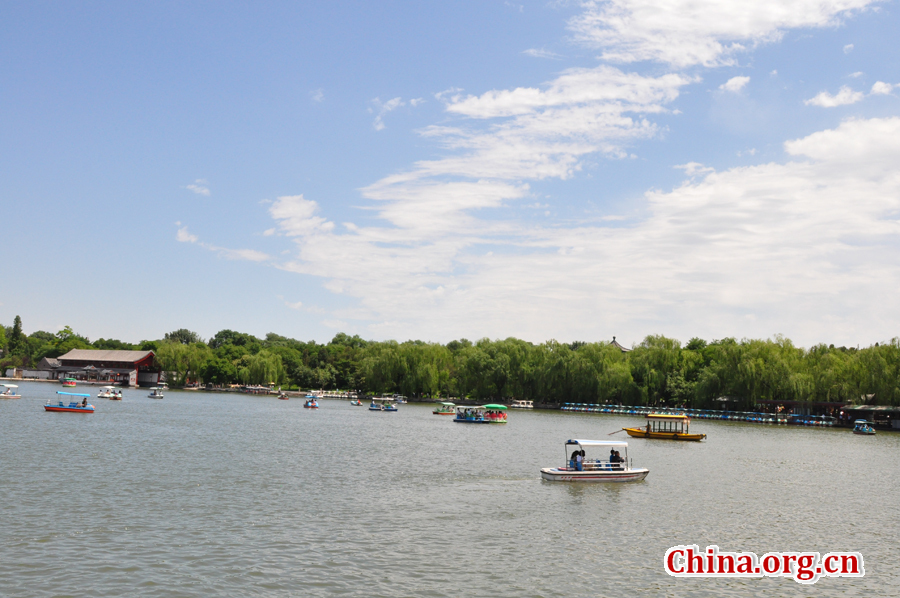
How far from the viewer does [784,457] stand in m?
50.2

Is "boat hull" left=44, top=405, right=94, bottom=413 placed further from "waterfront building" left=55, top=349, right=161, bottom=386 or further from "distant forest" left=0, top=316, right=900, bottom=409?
"waterfront building" left=55, top=349, right=161, bottom=386

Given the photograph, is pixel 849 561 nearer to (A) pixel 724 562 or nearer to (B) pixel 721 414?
(A) pixel 724 562

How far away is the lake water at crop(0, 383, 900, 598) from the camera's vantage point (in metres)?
17.9

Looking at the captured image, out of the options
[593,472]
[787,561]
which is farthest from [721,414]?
[787,561]

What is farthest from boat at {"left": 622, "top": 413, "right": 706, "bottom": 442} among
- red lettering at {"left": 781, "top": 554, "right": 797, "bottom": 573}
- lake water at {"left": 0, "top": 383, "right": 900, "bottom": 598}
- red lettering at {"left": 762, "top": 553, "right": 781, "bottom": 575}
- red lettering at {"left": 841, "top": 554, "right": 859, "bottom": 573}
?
red lettering at {"left": 762, "top": 553, "right": 781, "bottom": 575}

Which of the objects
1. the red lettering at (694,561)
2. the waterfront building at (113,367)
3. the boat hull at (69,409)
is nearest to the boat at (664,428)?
the red lettering at (694,561)

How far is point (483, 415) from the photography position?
266ft

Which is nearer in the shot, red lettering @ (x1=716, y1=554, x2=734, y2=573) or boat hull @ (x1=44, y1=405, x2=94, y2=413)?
red lettering @ (x1=716, y1=554, x2=734, y2=573)

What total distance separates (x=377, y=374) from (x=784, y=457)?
275 feet

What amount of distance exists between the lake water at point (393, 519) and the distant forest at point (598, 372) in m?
48.5

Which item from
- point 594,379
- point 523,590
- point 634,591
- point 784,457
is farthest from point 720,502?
point 594,379

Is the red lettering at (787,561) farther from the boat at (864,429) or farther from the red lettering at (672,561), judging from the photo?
the boat at (864,429)

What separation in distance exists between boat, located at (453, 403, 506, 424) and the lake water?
Result: 30.7 metres

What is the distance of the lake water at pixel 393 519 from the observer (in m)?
17.9
